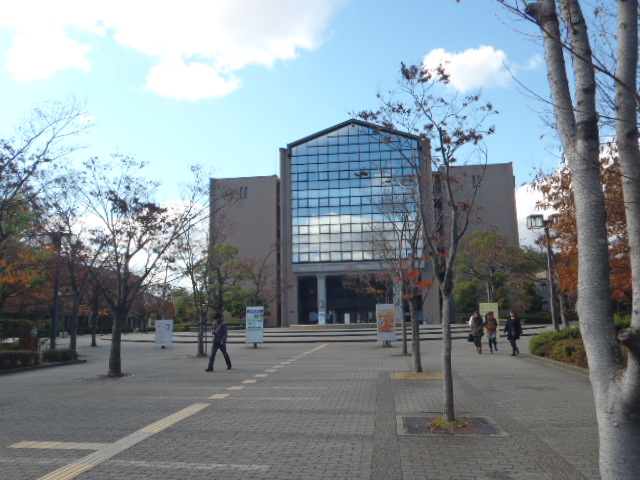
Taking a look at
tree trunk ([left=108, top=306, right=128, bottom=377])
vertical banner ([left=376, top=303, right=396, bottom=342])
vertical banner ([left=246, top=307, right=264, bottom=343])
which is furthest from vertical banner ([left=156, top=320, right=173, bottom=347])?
tree trunk ([left=108, top=306, right=128, bottom=377])

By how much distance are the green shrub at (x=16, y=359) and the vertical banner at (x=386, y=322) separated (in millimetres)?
14065

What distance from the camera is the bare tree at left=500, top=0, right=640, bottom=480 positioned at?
3.48m

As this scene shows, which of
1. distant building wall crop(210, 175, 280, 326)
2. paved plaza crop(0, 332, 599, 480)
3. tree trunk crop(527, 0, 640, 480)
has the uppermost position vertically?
distant building wall crop(210, 175, 280, 326)

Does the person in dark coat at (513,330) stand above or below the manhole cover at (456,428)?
above

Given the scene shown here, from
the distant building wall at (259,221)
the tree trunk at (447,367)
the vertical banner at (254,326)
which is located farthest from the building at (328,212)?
the tree trunk at (447,367)

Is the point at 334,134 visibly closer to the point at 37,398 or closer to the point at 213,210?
the point at 213,210

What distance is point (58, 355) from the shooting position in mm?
19672

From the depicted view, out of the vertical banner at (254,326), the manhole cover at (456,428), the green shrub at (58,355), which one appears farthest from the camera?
the vertical banner at (254,326)

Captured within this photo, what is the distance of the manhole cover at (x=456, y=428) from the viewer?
7.07m

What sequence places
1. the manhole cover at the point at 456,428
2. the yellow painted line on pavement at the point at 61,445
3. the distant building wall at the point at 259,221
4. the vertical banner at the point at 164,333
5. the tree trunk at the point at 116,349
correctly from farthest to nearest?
the distant building wall at the point at 259,221
the vertical banner at the point at 164,333
the tree trunk at the point at 116,349
the manhole cover at the point at 456,428
the yellow painted line on pavement at the point at 61,445

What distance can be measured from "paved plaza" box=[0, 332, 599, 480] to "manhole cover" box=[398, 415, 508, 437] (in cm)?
10

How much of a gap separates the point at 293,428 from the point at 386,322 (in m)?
17.4

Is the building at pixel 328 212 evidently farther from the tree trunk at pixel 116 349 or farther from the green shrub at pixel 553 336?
the tree trunk at pixel 116 349

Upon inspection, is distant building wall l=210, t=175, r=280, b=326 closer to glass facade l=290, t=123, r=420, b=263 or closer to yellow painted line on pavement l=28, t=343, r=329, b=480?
glass facade l=290, t=123, r=420, b=263
